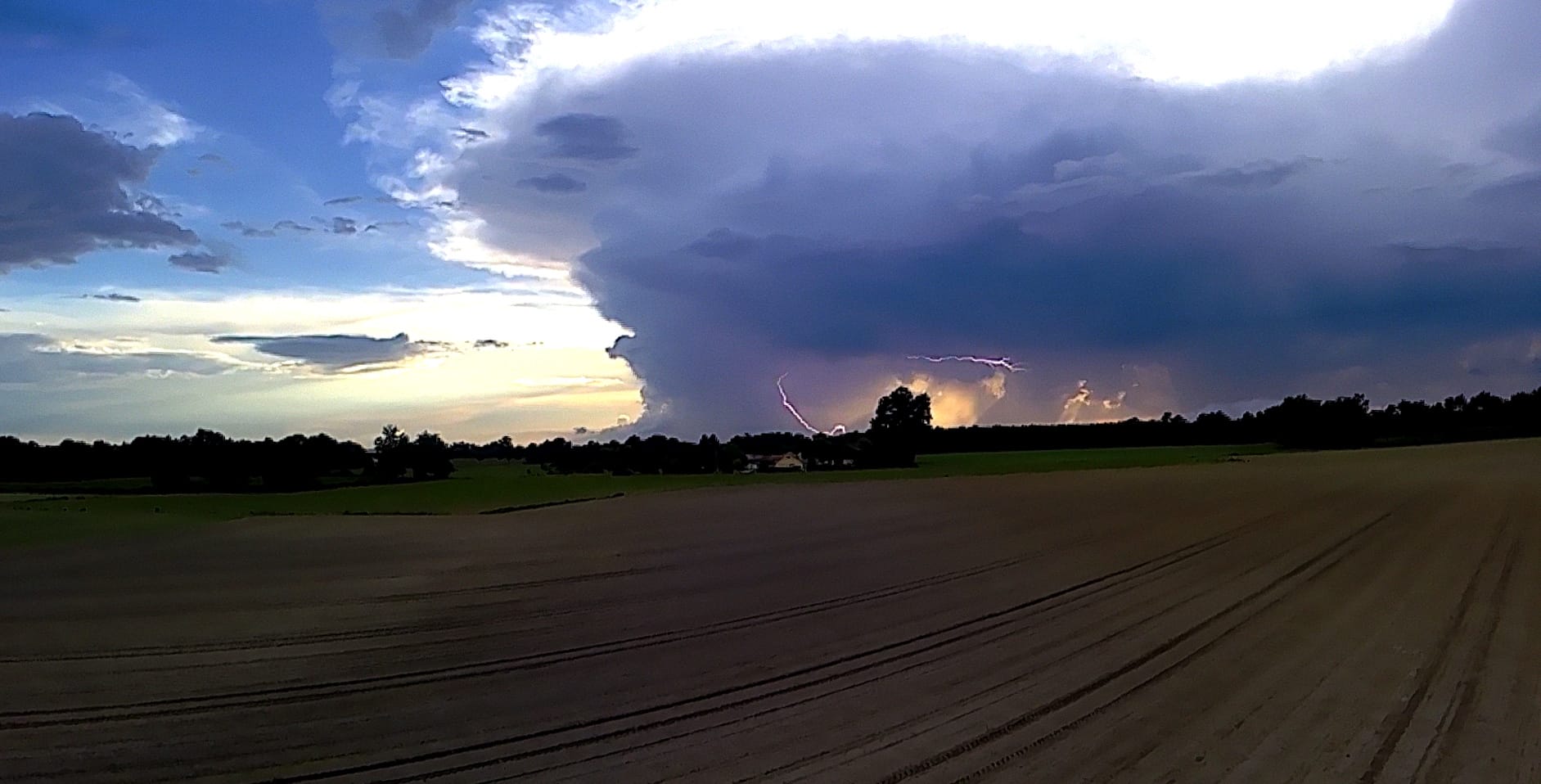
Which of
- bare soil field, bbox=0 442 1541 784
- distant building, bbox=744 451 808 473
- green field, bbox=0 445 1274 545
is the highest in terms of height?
distant building, bbox=744 451 808 473

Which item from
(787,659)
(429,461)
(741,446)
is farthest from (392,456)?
(787,659)

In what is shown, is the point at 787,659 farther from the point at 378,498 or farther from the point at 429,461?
the point at 429,461

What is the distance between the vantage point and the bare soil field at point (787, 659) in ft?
28.6

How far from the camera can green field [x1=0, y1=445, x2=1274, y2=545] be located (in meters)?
36.2

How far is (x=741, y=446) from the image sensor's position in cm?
9719

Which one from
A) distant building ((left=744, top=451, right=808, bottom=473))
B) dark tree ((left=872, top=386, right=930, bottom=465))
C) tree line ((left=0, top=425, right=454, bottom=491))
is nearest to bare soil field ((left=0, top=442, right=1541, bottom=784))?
tree line ((left=0, top=425, right=454, bottom=491))

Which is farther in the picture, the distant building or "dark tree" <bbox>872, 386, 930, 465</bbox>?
"dark tree" <bbox>872, 386, 930, 465</bbox>

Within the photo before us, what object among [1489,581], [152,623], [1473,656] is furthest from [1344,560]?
[152,623]

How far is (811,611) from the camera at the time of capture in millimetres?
16219

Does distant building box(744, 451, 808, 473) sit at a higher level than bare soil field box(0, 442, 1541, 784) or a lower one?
higher

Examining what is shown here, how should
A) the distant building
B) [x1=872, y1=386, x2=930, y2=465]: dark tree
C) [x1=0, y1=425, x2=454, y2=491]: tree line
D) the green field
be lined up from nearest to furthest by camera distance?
1. the green field
2. [x1=0, y1=425, x2=454, y2=491]: tree line
3. the distant building
4. [x1=872, y1=386, x2=930, y2=465]: dark tree

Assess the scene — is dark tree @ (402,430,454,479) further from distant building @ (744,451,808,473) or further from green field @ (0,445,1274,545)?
distant building @ (744,451,808,473)

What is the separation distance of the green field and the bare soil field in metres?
9.89

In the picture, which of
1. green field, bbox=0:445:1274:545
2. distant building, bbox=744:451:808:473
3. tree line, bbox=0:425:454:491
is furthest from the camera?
distant building, bbox=744:451:808:473
